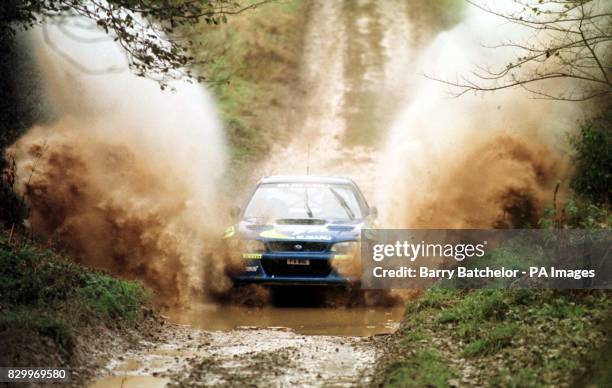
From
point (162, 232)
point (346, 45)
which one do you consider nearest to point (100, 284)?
point (162, 232)

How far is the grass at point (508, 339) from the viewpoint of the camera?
7.34 meters

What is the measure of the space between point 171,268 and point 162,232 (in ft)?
3.19

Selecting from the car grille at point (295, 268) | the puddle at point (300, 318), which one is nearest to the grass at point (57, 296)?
the puddle at point (300, 318)

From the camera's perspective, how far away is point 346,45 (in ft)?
102

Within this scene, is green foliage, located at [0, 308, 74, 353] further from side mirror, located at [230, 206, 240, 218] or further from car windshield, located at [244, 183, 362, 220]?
car windshield, located at [244, 183, 362, 220]

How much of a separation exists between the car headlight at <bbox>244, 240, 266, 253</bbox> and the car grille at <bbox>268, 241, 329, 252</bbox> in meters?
0.11

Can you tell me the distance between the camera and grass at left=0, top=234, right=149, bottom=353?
8.33 metres

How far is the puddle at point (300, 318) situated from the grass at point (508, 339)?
89 cm

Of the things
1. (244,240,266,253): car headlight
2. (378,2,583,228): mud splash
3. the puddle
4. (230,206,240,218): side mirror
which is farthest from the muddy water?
(378,2,583,228): mud splash

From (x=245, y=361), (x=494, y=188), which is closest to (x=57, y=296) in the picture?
(x=245, y=361)

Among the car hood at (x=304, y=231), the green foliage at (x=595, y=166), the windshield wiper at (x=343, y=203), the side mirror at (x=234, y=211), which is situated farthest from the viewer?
the green foliage at (x=595, y=166)

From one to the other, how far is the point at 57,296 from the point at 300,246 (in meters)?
3.69

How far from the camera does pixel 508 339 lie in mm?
8430

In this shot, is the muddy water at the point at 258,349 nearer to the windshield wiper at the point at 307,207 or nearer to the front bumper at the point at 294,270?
the front bumper at the point at 294,270
